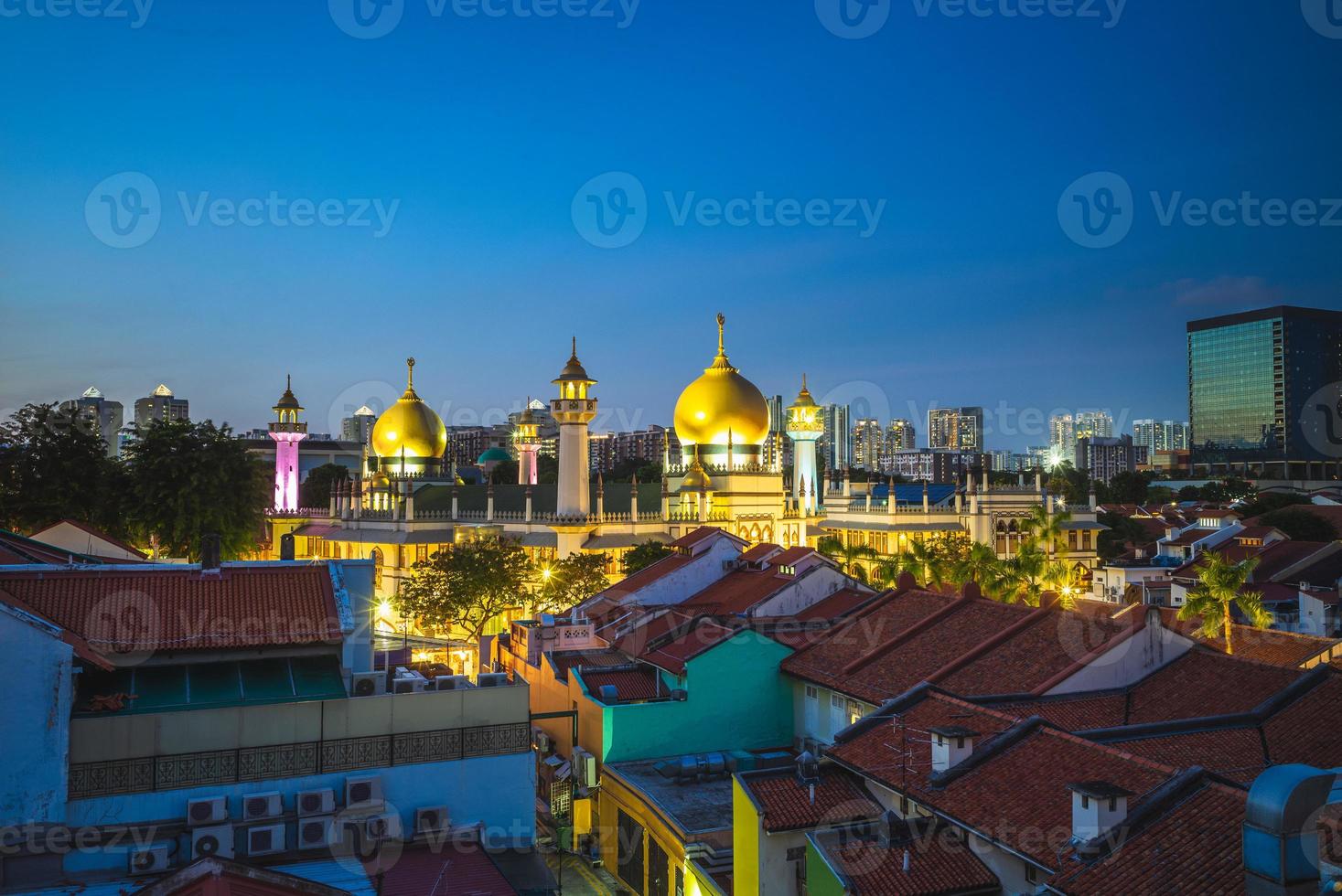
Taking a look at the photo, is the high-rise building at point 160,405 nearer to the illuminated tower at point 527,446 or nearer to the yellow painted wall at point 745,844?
the illuminated tower at point 527,446

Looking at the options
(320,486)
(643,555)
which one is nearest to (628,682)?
(643,555)

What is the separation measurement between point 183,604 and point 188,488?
68.1 feet

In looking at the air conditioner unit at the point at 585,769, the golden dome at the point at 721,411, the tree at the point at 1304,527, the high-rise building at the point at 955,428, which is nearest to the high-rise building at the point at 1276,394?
the high-rise building at the point at 955,428

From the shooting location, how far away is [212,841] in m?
14.0

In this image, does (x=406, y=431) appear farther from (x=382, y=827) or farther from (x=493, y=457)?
(x=382, y=827)

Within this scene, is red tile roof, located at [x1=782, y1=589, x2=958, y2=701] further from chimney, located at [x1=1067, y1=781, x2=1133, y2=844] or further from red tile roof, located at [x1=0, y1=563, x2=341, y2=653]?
red tile roof, located at [x1=0, y1=563, x2=341, y2=653]

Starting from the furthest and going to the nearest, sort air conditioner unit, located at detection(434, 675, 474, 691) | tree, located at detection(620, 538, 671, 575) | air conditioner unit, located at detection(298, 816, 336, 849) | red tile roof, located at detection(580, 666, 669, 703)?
tree, located at detection(620, 538, 671, 575) → red tile roof, located at detection(580, 666, 669, 703) → air conditioner unit, located at detection(434, 675, 474, 691) → air conditioner unit, located at detection(298, 816, 336, 849)

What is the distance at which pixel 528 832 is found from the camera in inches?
651

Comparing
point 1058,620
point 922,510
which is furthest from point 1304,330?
point 1058,620

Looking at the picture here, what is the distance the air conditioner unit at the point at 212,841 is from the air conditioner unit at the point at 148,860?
380 mm

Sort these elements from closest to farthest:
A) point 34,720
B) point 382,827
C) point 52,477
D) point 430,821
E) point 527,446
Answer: point 34,720, point 382,827, point 430,821, point 52,477, point 527,446

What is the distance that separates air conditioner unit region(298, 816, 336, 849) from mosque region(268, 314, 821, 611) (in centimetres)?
3803

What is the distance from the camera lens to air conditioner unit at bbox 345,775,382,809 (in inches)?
602

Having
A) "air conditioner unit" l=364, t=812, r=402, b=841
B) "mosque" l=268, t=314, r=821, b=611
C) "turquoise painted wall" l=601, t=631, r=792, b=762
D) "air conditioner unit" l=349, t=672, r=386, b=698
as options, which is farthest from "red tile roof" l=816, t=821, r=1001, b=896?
"mosque" l=268, t=314, r=821, b=611
